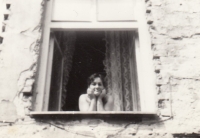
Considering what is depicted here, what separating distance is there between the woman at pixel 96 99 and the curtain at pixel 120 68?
190mm

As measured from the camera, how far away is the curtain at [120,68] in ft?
14.5

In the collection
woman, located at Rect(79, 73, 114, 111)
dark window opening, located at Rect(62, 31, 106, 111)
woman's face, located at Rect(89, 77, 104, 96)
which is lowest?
woman, located at Rect(79, 73, 114, 111)

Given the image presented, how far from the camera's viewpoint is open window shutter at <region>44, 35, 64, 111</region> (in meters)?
4.26

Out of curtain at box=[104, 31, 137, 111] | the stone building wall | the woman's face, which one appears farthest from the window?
the woman's face

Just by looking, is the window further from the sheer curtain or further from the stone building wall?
the stone building wall

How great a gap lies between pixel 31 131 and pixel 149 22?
6.55ft

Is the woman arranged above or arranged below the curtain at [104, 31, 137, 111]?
below

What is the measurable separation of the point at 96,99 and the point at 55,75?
0.84 meters

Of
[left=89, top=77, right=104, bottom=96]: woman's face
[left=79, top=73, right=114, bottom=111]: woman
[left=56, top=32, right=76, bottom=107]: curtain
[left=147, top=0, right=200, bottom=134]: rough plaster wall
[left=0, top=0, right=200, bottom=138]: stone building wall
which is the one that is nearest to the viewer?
[left=0, top=0, right=200, bottom=138]: stone building wall

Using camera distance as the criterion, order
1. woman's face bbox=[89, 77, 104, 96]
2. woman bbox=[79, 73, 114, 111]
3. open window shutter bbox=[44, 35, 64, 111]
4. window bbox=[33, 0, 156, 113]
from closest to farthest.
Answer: window bbox=[33, 0, 156, 113]
woman bbox=[79, 73, 114, 111]
woman's face bbox=[89, 77, 104, 96]
open window shutter bbox=[44, 35, 64, 111]

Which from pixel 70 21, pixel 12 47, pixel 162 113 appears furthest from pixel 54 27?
pixel 162 113

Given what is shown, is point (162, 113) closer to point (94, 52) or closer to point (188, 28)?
point (188, 28)

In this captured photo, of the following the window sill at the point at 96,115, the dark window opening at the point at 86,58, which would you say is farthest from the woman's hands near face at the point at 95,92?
the dark window opening at the point at 86,58

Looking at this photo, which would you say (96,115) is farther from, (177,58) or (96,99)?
(177,58)
